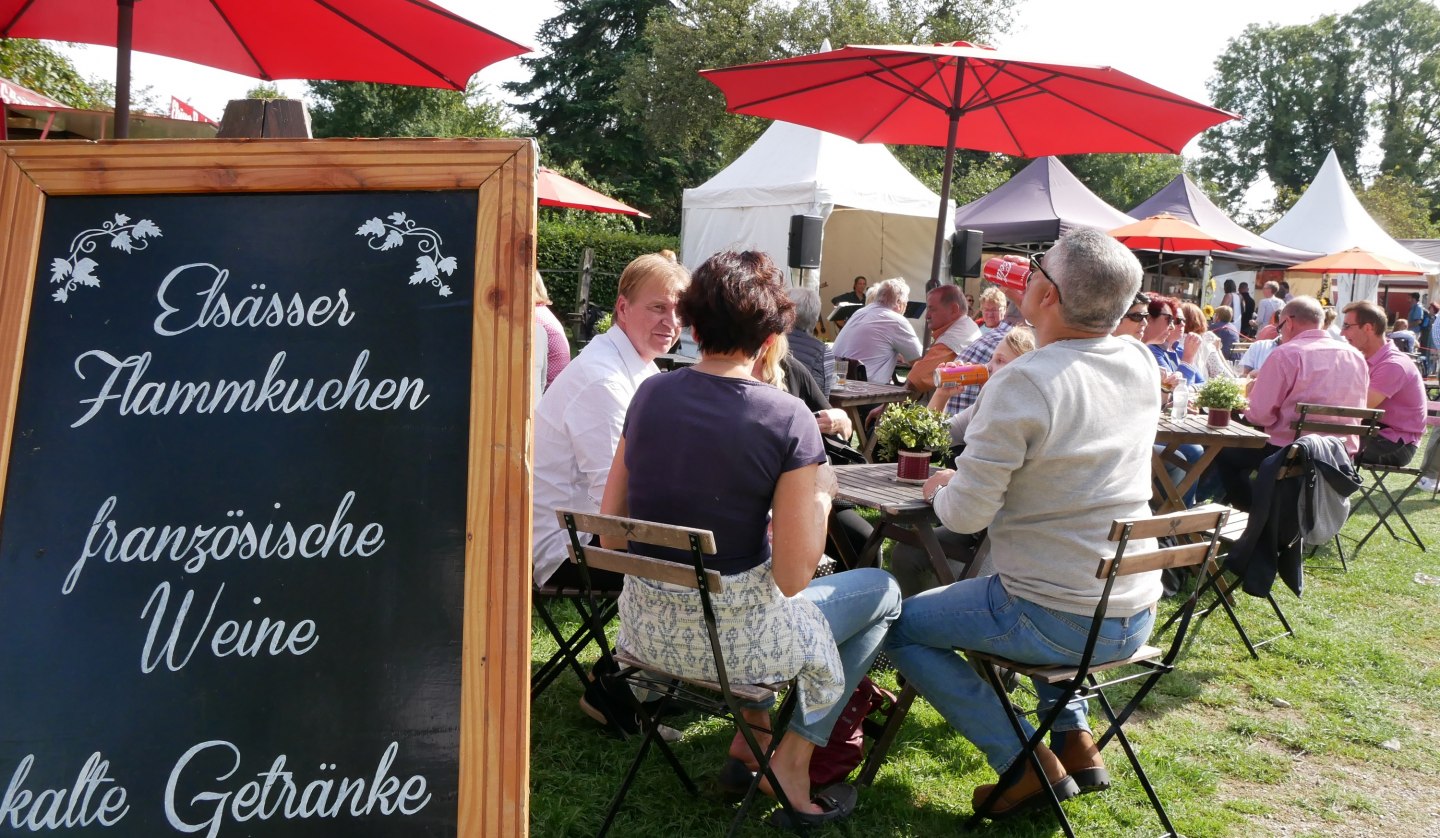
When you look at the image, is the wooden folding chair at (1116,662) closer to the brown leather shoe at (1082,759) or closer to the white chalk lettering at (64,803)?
the brown leather shoe at (1082,759)

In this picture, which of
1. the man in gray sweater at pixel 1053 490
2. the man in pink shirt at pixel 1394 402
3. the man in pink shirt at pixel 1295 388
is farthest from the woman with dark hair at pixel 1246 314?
the man in gray sweater at pixel 1053 490

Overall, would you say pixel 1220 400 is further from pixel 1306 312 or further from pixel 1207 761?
pixel 1207 761

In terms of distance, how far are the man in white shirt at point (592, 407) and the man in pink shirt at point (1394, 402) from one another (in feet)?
17.0

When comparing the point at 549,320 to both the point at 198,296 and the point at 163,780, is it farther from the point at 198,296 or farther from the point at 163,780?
the point at 163,780

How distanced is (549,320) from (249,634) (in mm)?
3665

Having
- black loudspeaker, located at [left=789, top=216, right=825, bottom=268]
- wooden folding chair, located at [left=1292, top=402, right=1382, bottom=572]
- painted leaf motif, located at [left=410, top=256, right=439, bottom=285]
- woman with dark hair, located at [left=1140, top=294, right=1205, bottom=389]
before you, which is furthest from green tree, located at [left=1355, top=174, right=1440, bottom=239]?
painted leaf motif, located at [left=410, top=256, right=439, bottom=285]

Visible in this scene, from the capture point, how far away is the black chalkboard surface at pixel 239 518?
1614 mm

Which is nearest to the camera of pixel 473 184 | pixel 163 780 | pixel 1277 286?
pixel 163 780

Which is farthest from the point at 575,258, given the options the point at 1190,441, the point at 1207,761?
the point at 1207,761

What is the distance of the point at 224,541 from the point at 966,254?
24.7 ft

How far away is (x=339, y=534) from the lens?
172 cm

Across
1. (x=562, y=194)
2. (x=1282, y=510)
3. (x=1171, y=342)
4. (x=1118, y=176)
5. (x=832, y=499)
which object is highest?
(x=1118, y=176)

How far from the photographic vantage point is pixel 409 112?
119 ft

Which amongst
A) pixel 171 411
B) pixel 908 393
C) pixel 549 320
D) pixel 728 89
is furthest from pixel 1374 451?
pixel 171 411
